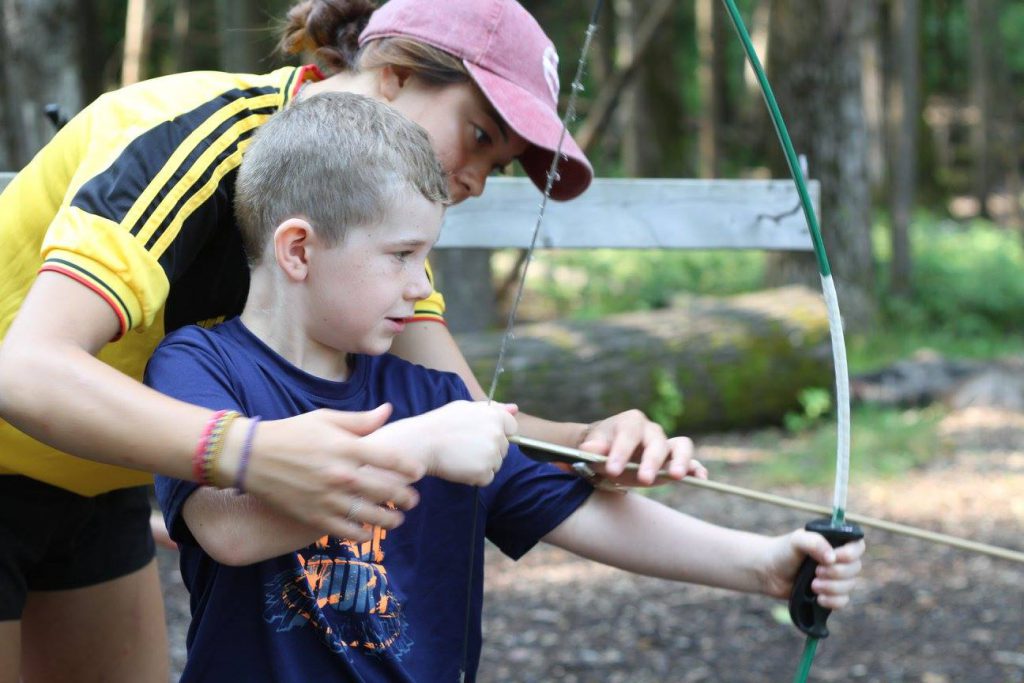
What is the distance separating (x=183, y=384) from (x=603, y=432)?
60cm

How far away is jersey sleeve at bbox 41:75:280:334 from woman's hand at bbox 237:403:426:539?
10.2 inches

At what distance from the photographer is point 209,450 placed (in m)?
1.34

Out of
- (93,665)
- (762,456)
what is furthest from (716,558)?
(762,456)

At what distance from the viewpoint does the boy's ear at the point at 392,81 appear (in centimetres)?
182

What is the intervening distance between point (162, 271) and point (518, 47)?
0.69 metres

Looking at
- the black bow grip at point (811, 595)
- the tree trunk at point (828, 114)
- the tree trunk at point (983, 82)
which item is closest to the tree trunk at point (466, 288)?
the tree trunk at point (828, 114)

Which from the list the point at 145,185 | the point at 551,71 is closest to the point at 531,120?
the point at 551,71

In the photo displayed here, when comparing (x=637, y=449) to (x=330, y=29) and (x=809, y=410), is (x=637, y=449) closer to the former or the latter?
(x=330, y=29)

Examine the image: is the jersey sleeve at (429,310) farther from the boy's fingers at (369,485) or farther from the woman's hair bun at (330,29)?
the boy's fingers at (369,485)

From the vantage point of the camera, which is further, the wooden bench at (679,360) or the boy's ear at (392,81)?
the wooden bench at (679,360)

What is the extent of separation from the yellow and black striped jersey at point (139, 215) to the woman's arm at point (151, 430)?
10 cm

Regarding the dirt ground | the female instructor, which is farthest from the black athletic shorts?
the dirt ground

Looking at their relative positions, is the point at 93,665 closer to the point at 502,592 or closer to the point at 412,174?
the point at 412,174

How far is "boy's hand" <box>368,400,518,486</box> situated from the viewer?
1.42 m
